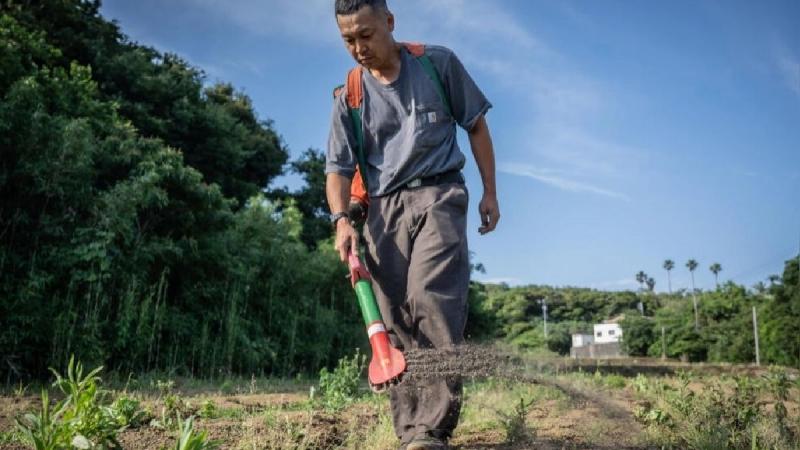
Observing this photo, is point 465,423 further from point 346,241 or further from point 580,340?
point 580,340

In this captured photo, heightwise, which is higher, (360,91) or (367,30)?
(367,30)

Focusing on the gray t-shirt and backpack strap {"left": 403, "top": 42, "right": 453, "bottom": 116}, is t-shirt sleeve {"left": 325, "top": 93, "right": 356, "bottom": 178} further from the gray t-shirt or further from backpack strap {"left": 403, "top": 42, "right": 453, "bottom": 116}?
backpack strap {"left": 403, "top": 42, "right": 453, "bottom": 116}

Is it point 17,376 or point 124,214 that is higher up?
point 124,214

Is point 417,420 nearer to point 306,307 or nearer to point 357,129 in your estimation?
point 357,129

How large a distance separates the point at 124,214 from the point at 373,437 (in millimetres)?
6595

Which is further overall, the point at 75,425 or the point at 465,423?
the point at 465,423

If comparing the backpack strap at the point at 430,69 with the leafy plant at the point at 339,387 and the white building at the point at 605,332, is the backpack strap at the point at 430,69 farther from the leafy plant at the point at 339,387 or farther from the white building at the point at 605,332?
the white building at the point at 605,332

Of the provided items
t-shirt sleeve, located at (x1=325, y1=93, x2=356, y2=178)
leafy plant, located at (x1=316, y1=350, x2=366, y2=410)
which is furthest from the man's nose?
leafy plant, located at (x1=316, y1=350, x2=366, y2=410)

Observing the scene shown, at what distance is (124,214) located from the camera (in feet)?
28.6

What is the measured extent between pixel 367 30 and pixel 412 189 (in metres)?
0.67

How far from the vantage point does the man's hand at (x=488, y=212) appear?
3057 millimetres

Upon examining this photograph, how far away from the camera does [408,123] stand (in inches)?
114

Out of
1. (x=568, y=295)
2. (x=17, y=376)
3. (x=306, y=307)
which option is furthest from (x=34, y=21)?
(x=568, y=295)

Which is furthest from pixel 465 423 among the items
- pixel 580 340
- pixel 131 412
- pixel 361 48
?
pixel 580 340
